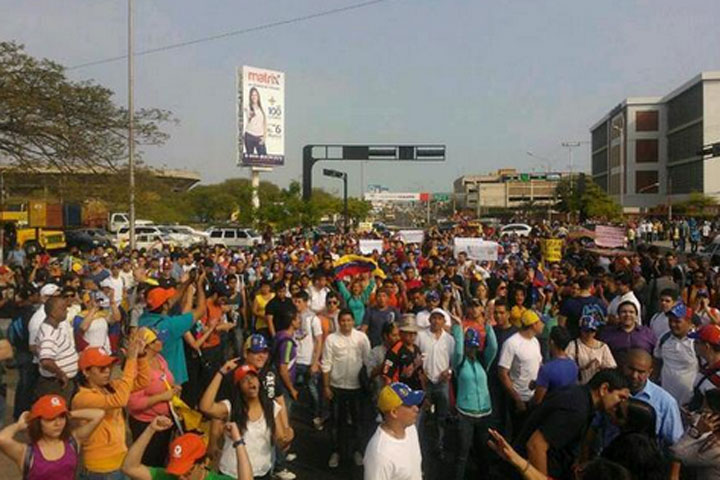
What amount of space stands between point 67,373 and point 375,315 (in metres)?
3.41

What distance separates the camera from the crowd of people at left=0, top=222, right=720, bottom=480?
3.71 metres

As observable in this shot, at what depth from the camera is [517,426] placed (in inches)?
238

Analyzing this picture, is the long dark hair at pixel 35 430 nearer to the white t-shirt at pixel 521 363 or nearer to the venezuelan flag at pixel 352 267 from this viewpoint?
the white t-shirt at pixel 521 363

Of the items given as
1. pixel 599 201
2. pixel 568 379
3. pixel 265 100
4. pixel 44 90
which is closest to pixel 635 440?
pixel 568 379

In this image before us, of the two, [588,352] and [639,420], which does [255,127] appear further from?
[639,420]

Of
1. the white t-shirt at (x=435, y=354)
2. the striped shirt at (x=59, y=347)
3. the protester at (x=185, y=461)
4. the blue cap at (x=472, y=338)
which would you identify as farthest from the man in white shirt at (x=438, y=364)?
the striped shirt at (x=59, y=347)

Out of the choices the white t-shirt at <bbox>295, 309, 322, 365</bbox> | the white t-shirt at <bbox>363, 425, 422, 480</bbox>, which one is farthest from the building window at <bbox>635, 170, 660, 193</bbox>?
the white t-shirt at <bbox>363, 425, 422, 480</bbox>

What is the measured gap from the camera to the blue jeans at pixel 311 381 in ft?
23.4

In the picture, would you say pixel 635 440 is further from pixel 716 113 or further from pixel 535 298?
pixel 716 113

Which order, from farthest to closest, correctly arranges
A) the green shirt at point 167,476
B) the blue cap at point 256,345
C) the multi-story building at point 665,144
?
the multi-story building at point 665,144 < the blue cap at point 256,345 < the green shirt at point 167,476

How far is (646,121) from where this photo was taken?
8219 cm

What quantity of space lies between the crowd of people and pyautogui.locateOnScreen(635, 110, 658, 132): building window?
256 feet

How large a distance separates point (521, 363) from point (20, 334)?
4978mm

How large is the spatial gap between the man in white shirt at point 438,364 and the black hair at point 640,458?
3.00 meters
